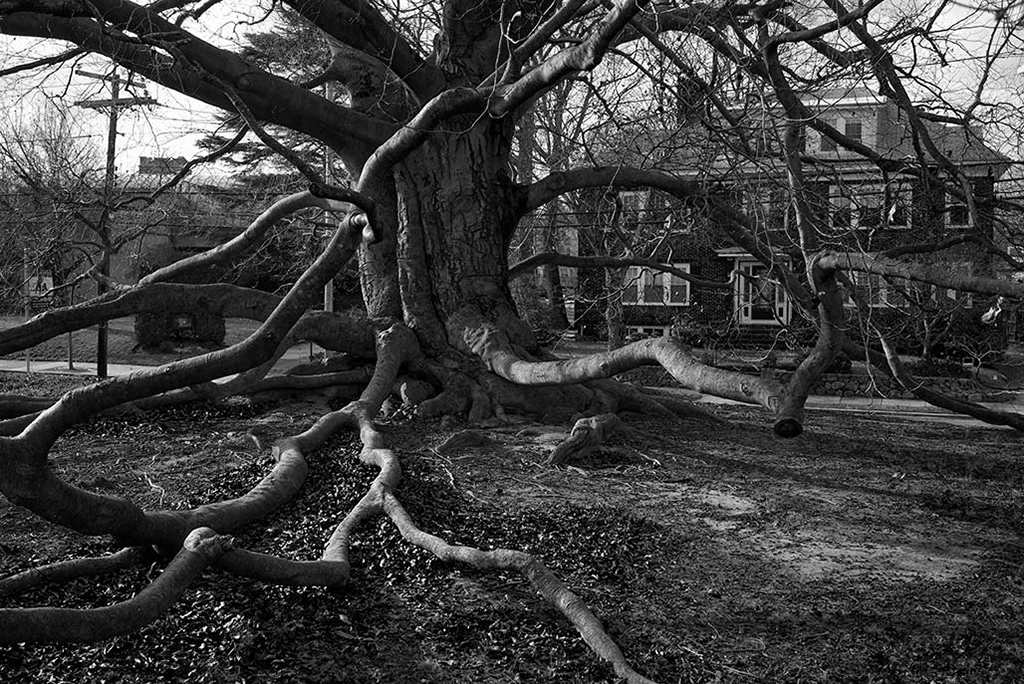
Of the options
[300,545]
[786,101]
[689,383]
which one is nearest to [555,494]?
[689,383]

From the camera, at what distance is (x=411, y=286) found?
410 inches

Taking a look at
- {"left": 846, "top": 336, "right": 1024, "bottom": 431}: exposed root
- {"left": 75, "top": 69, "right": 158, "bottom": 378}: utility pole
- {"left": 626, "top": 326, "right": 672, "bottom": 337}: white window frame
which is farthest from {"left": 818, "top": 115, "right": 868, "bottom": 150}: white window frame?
{"left": 626, "top": 326, "right": 672, "bottom": 337}: white window frame

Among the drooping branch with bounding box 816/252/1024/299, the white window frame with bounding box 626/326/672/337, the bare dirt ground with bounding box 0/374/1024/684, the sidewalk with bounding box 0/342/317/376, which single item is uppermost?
the drooping branch with bounding box 816/252/1024/299

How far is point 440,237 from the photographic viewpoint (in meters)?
10.3

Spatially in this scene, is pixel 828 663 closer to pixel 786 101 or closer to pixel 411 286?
pixel 786 101

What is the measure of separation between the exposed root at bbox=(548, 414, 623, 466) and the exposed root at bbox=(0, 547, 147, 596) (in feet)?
13.0

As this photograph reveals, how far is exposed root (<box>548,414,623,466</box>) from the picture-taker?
8109 mm

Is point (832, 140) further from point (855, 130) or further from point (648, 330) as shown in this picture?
point (648, 330)

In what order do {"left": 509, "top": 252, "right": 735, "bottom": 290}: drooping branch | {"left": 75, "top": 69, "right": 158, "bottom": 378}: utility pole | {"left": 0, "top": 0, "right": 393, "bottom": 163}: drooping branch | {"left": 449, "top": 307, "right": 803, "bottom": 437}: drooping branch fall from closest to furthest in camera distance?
→ {"left": 449, "top": 307, "right": 803, "bottom": 437}: drooping branch, {"left": 0, "top": 0, "right": 393, "bottom": 163}: drooping branch, {"left": 75, "top": 69, "right": 158, "bottom": 378}: utility pole, {"left": 509, "top": 252, "right": 735, "bottom": 290}: drooping branch

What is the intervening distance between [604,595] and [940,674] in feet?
5.63

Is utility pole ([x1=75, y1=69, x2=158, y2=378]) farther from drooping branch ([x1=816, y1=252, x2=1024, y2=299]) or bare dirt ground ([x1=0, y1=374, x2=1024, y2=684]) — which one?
drooping branch ([x1=816, y1=252, x2=1024, y2=299])

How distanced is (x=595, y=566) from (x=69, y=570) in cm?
288

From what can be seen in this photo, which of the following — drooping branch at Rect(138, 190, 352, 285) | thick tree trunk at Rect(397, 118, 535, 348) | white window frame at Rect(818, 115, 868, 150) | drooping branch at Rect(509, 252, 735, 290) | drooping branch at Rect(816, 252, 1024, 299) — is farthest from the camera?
drooping branch at Rect(509, 252, 735, 290)

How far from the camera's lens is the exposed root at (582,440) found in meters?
8.11
